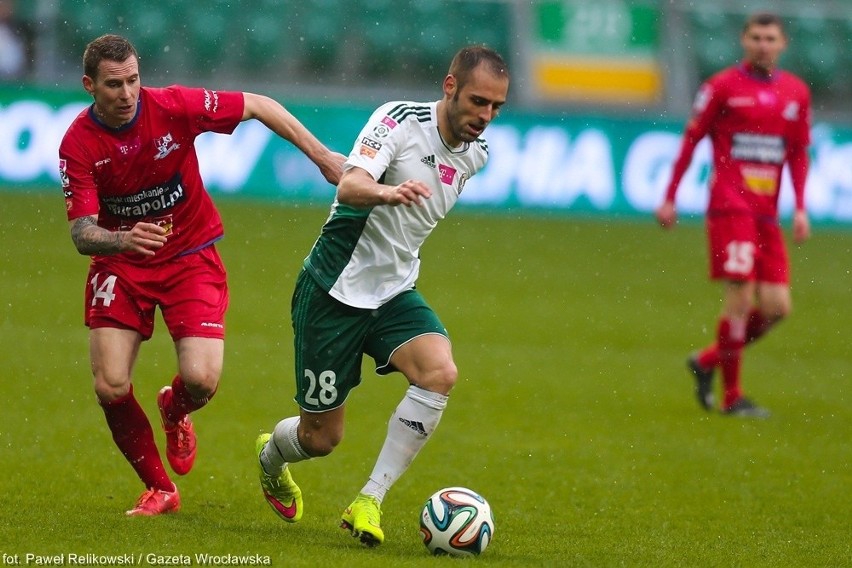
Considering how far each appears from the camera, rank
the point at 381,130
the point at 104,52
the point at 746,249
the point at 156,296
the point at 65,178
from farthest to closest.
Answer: the point at 746,249, the point at 156,296, the point at 65,178, the point at 104,52, the point at 381,130

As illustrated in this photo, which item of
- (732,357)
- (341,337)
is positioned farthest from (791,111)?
(341,337)

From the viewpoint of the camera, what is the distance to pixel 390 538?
6.18m

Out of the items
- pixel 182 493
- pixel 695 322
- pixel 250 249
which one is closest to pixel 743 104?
pixel 695 322

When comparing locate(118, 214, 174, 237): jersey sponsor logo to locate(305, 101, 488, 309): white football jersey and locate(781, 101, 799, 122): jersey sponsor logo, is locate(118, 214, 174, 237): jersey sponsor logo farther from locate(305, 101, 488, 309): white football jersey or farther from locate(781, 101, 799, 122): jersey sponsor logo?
locate(781, 101, 799, 122): jersey sponsor logo

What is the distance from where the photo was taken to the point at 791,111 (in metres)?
10.2

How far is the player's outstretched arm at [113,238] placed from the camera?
591 centimetres

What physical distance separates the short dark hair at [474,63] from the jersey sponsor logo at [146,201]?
1590 mm

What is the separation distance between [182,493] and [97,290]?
1.21 m

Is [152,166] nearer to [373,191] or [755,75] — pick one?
[373,191]

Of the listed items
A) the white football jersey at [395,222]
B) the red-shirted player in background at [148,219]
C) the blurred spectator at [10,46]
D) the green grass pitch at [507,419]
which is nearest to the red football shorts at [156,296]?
the red-shirted player in background at [148,219]

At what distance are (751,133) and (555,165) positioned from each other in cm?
824

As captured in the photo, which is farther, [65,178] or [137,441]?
[137,441]

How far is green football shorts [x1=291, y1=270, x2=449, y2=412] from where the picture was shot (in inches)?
243

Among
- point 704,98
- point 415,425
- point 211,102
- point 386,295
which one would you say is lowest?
point 415,425
